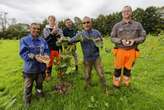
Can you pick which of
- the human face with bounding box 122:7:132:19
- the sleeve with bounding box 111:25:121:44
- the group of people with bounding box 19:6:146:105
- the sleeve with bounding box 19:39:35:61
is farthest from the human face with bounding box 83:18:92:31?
the sleeve with bounding box 19:39:35:61

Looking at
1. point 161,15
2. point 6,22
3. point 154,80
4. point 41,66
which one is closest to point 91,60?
point 41,66

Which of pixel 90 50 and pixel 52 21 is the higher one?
pixel 52 21

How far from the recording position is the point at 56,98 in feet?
26.5

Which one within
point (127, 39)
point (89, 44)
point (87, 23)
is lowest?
point (89, 44)

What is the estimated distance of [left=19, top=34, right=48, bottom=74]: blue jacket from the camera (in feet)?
23.9

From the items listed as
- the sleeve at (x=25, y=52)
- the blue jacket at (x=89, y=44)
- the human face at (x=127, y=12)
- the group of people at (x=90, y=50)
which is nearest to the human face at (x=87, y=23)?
the group of people at (x=90, y=50)

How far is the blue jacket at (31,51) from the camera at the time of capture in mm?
7285

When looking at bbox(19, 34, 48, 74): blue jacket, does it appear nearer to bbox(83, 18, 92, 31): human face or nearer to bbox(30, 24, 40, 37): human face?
bbox(30, 24, 40, 37): human face

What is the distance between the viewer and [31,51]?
24.2 feet

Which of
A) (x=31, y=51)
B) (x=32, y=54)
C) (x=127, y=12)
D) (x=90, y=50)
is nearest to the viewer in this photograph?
(x=32, y=54)

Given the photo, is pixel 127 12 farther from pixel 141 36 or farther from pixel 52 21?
pixel 52 21

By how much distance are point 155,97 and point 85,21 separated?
2.53 m

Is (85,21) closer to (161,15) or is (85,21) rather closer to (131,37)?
(131,37)

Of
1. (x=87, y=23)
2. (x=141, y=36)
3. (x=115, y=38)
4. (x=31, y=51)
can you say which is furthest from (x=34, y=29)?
(x=141, y=36)
